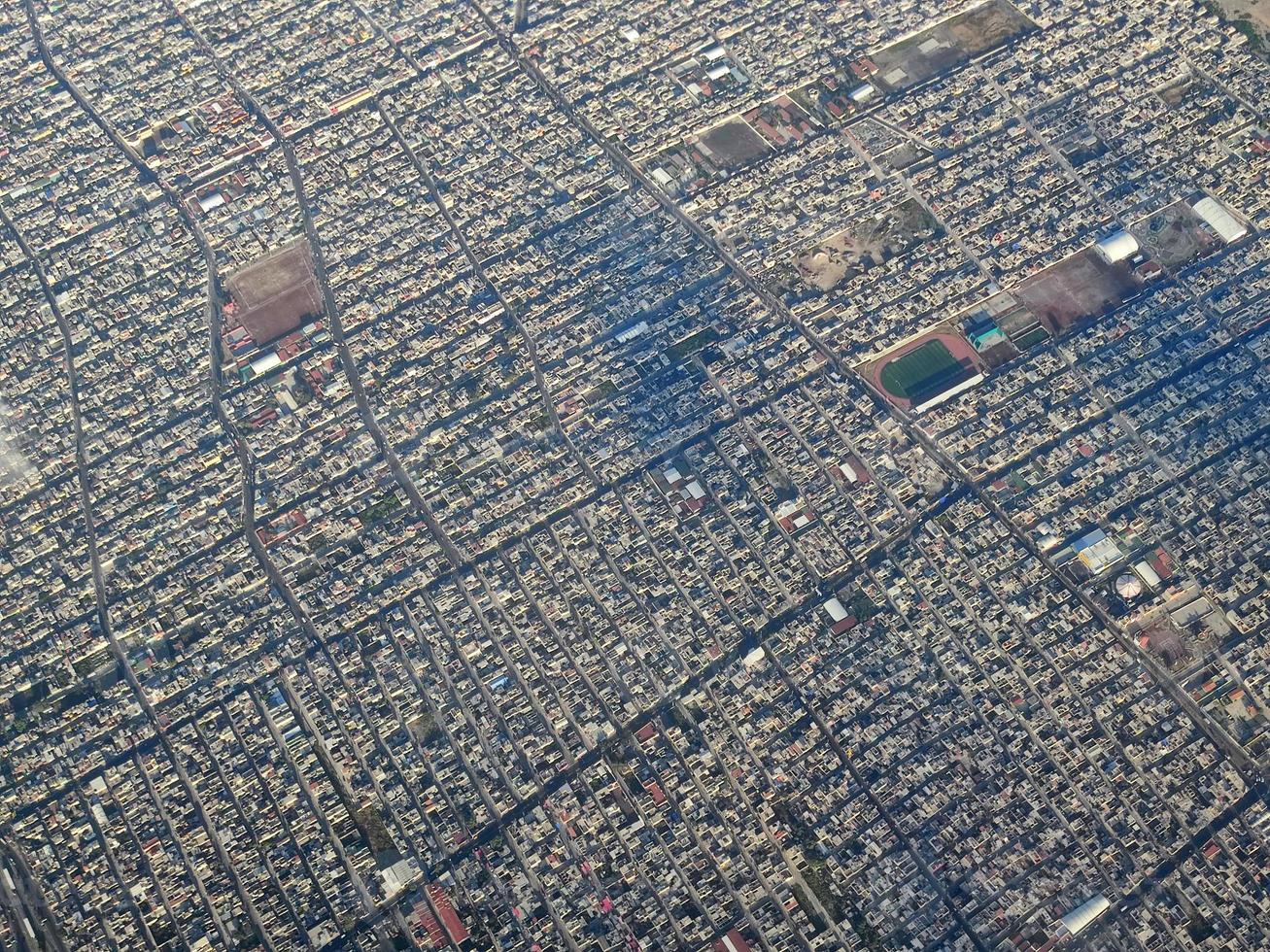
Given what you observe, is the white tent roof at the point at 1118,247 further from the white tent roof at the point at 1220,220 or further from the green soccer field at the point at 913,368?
the green soccer field at the point at 913,368

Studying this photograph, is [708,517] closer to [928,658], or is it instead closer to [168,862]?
[928,658]

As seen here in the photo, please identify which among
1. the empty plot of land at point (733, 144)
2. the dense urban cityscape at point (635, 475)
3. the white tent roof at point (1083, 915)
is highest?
the empty plot of land at point (733, 144)

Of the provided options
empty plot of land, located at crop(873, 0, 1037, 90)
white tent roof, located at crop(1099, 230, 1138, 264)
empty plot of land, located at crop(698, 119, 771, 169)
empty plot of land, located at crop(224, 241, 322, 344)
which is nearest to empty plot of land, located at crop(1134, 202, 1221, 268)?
white tent roof, located at crop(1099, 230, 1138, 264)

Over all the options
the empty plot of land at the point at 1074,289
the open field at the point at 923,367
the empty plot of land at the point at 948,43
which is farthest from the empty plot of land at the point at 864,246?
the empty plot of land at the point at 948,43

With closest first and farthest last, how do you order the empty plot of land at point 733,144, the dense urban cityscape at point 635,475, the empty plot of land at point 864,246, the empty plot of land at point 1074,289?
1. the dense urban cityscape at point 635,475
2. the empty plot of land at point 1074,289
3. the empty plot of land at point 864,246
4. the empty plot of land at point 733,144

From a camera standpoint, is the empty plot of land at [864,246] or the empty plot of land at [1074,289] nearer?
the empty plot of land at [1074,289]

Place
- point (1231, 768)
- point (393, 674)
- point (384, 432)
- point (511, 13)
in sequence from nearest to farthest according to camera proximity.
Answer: point (1231, 768) → point (393, 674) → point (384, 432) → point (511, 13)

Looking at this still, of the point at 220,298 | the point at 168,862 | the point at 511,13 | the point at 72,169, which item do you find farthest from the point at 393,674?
the point at 511,13
